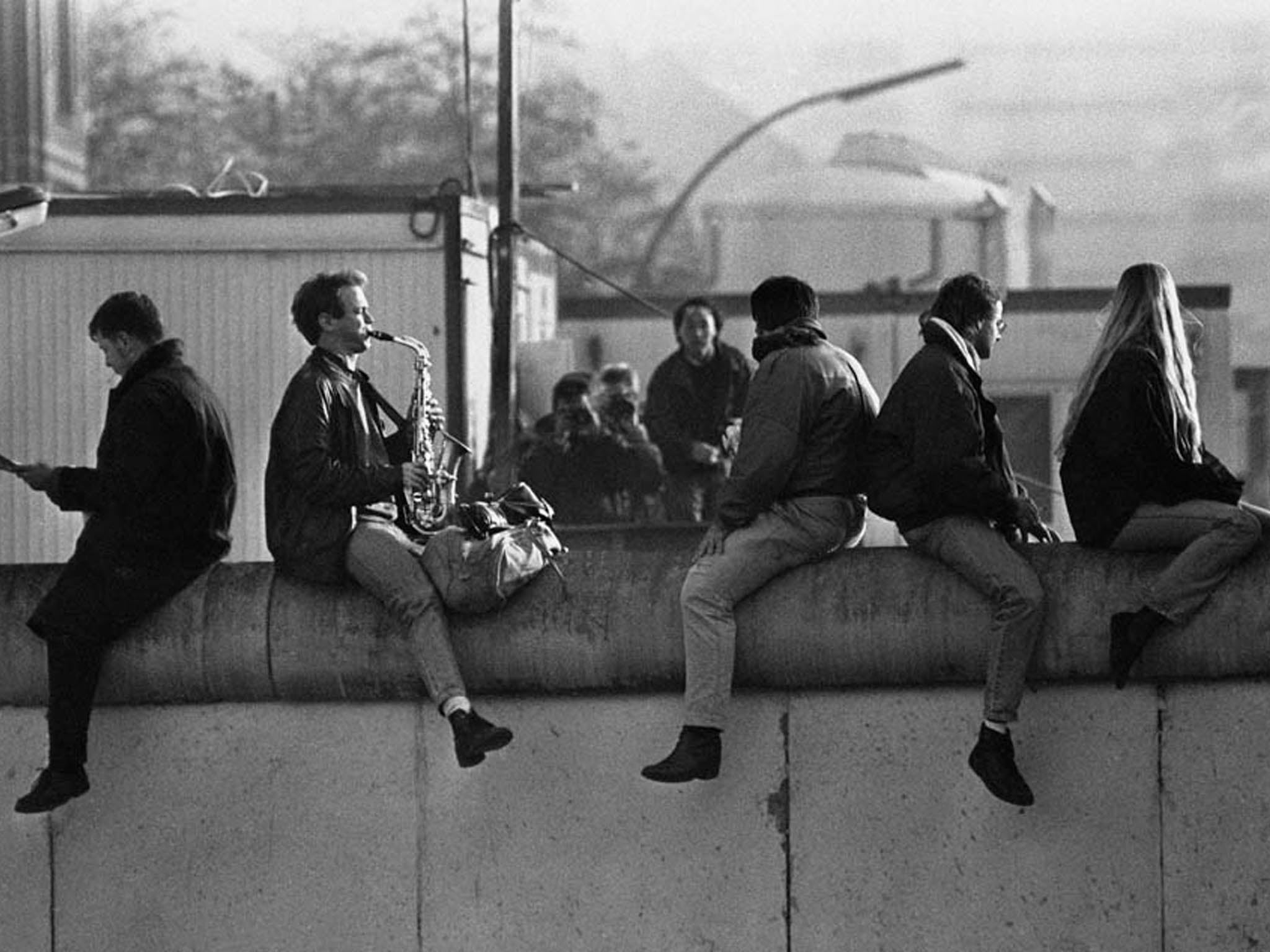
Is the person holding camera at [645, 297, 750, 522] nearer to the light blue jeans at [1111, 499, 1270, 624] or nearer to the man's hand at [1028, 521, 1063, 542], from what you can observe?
the man's hand at [1028, 521, 1063, 542]

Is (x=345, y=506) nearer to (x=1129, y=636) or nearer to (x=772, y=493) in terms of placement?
(x=772, y=493)

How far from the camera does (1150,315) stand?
8836 mm

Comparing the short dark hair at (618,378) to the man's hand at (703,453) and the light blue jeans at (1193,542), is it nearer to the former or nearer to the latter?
the man's hand at (703,453)

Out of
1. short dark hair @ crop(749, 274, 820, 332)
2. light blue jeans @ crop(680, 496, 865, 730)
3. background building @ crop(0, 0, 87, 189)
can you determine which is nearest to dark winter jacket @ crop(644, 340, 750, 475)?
short dark hair @ crop(749, 274, 820, 332)

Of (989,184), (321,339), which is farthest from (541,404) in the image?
(989,184)

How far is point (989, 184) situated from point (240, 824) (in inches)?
1127

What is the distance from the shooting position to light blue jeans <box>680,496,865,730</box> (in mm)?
8648

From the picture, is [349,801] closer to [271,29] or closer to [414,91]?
[414,91]

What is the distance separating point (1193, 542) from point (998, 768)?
89cm

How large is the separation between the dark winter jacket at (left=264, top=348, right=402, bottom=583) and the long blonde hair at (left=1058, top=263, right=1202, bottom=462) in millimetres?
2150

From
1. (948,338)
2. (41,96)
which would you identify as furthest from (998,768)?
(41,96)

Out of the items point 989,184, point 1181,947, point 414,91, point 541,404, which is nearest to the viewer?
point 1181,947

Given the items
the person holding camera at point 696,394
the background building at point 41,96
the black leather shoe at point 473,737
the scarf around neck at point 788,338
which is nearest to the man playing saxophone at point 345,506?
the black leather shoe at point 473,737

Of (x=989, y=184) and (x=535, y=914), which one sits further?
(x=989, y=184)
